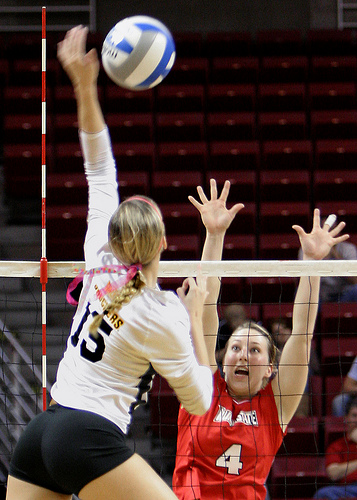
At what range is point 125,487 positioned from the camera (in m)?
1.92

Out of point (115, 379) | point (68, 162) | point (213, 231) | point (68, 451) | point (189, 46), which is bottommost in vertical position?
point (68, 451)

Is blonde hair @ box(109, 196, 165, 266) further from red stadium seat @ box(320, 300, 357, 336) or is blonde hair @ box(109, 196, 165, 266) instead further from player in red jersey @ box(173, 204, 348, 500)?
red stadium seat @ box(320, 300, 357, 336)

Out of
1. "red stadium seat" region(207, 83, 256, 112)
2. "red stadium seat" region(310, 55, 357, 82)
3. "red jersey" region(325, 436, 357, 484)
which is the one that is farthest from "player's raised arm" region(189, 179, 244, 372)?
"red stadium seat" region(310, 55, 357, 82)

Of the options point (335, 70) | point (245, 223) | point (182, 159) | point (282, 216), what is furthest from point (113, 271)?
point (335, 70)

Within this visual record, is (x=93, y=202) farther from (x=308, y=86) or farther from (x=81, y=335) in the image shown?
(x=308, y=86)

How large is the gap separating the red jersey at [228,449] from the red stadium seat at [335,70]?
663 cm

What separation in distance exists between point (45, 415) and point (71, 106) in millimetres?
6704

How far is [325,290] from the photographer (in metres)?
6.13

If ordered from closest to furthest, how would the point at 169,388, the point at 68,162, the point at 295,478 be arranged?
the point at 295,478 → the point at 169,388 → the point at 68,162

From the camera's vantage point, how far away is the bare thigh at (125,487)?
6.29 feet

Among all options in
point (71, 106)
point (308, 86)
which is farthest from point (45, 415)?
point (308, 86)

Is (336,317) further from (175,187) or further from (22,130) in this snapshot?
(22,130)

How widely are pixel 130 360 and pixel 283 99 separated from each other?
269 inches

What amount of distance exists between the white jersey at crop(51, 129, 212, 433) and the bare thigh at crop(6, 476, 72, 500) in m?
0.24
